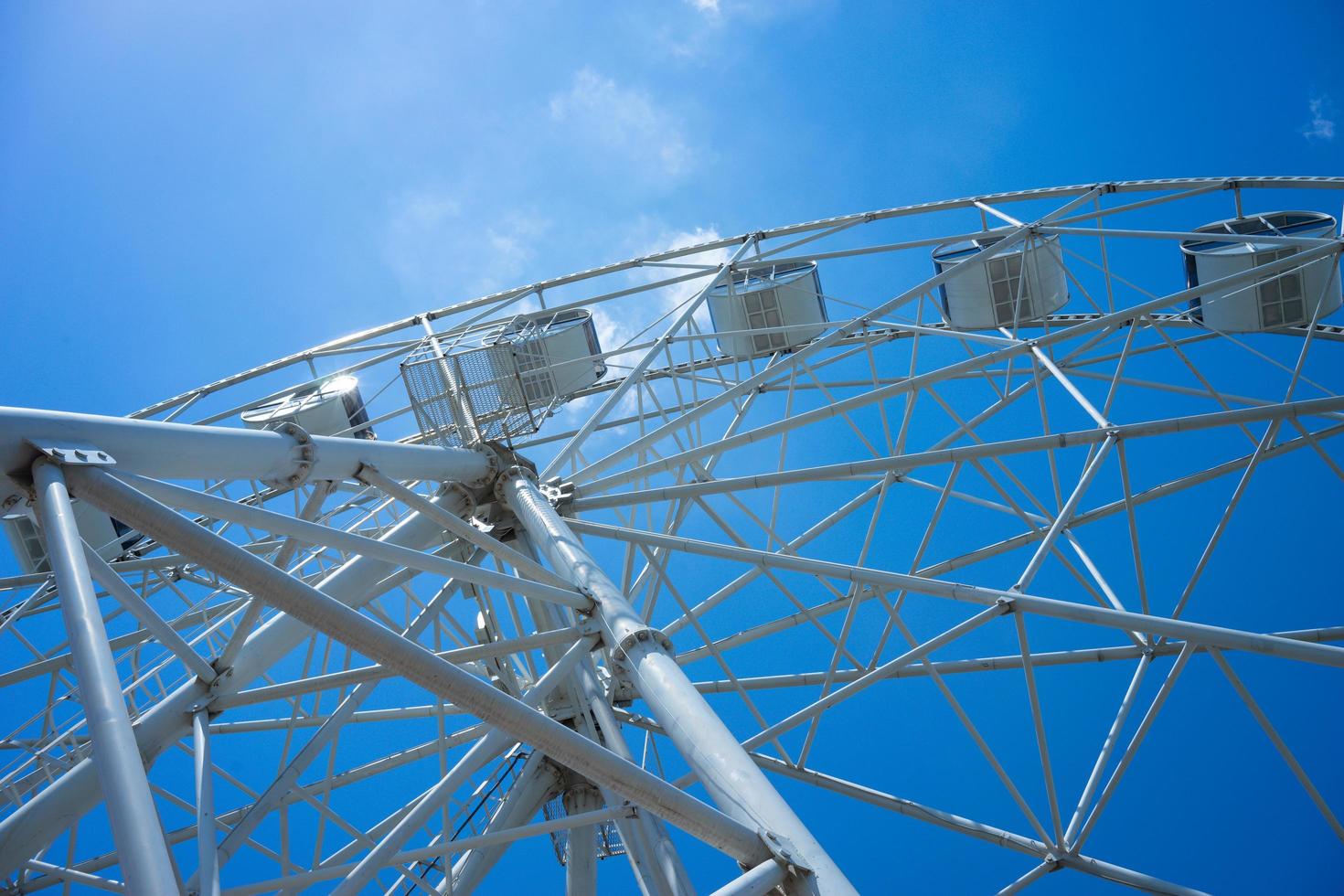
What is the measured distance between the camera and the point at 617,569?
4069 cm

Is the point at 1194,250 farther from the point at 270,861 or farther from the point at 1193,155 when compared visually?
the point at 270,861

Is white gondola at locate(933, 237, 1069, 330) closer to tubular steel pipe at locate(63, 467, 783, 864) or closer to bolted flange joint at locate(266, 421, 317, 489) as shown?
bolted flange joint at locate(266, 421, 317, 489)

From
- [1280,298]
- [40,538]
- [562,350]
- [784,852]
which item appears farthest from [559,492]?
[1280,298]

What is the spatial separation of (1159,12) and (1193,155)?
18.0 feet

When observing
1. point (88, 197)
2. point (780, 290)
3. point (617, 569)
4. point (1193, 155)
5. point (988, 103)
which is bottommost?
point (780, 290)

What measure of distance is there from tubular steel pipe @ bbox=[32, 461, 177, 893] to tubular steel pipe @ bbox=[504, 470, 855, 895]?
2.60m

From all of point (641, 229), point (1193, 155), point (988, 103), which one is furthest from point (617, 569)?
point (1193, 155)

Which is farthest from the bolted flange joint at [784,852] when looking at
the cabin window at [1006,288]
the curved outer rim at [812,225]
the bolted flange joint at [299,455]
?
the cabin window at [1006,288]

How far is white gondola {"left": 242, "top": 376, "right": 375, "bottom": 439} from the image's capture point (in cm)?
2011

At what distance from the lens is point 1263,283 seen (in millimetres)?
20359

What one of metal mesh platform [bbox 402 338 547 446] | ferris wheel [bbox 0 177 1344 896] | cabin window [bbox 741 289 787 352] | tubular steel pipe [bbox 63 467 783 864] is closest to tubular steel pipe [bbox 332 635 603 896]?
ferris wheel [bbox 0 177 1344 896]

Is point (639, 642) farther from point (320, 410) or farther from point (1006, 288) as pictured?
point (1006, 288)

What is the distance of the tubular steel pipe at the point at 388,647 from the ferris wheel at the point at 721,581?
0.02 metres

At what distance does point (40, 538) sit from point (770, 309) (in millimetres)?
14401
